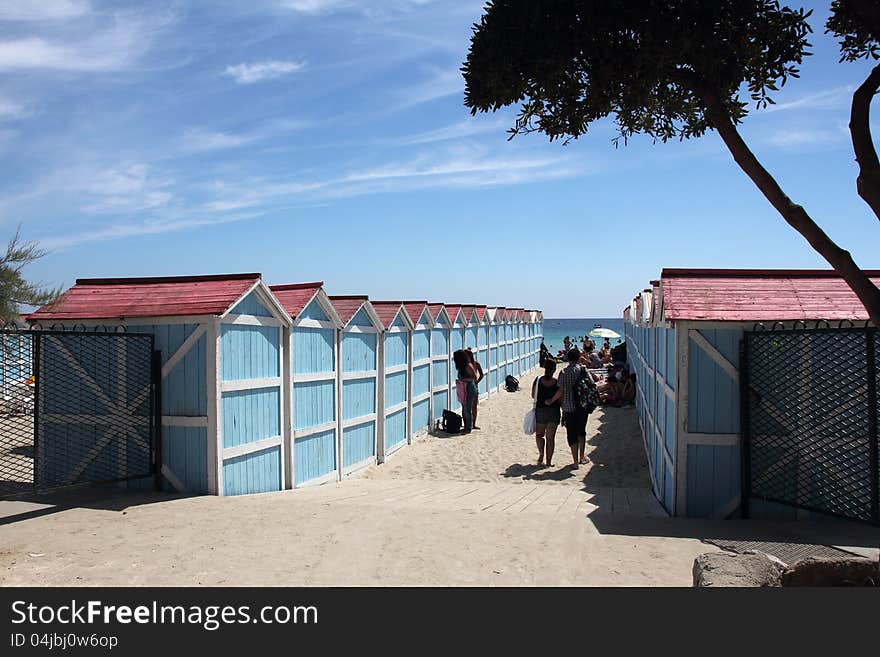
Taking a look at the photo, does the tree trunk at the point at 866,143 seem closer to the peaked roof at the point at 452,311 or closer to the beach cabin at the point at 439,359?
the beach cabin at the point at 439,359

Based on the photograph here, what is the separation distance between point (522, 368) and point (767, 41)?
2699 cm

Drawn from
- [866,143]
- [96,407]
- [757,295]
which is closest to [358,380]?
[96,407]

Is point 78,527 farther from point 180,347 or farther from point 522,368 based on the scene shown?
point 522,368

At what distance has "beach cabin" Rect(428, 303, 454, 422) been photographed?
52.6ft

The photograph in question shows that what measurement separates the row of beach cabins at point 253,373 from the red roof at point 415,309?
1.82 meters

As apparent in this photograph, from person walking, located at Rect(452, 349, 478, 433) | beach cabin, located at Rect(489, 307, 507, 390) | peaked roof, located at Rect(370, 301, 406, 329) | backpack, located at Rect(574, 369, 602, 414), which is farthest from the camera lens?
beach cabin, located at Rect(489, 307, 507, 390)

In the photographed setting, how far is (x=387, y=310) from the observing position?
13367 millimetres

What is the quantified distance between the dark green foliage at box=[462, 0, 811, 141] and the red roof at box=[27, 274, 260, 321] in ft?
13.4

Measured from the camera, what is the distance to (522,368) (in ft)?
102

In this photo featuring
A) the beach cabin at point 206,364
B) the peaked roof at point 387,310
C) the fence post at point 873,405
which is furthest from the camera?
the peaked roof at point 387,310

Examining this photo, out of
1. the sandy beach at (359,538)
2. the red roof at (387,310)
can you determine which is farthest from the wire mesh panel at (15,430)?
the red roof at (387,310)

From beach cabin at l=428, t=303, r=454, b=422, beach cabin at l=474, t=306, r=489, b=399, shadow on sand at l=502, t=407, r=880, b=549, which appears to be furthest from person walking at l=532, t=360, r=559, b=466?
beach cabin at l=474, t=306, r=489, b=399

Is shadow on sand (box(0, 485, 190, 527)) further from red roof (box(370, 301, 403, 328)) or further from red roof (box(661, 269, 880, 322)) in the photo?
red roof (box(370, 301, 403, 328))

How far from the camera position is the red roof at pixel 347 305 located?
10806 mm
